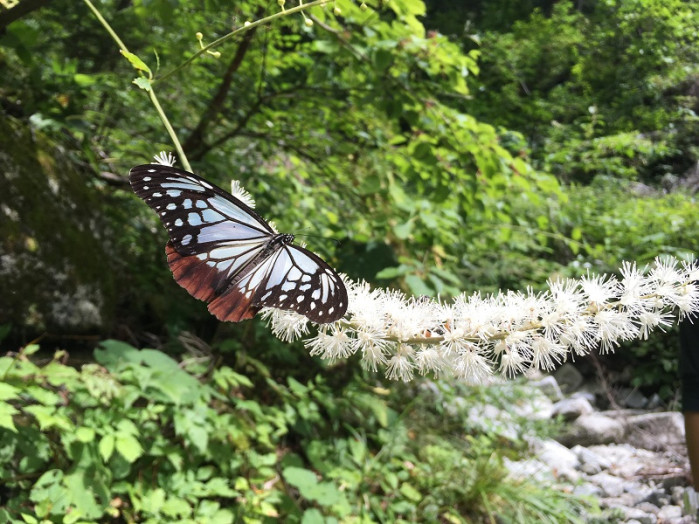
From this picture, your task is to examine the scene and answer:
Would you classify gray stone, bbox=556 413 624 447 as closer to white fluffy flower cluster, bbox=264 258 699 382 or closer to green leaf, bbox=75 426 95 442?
green leaf, bbox=75 426 95 442

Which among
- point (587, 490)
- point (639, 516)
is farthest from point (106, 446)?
point (639, 516)

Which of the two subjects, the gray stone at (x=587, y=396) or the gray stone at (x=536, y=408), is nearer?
the gray stone at (x=536, y=408)

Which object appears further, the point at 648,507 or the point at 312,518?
the point at 648,507

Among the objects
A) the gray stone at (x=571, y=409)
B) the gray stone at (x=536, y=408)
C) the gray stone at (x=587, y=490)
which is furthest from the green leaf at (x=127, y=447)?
the gray stone at (x=571, y=409)

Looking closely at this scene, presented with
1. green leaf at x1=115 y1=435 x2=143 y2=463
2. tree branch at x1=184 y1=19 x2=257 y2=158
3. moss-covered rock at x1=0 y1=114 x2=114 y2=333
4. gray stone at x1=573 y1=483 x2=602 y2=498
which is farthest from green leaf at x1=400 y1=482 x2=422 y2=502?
tree branch at x1=184 y1=19 x2=257 y2=158

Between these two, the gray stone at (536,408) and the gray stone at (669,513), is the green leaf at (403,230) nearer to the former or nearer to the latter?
the gray stone at (536,408)

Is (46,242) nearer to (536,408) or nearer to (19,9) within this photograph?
(19,9)
